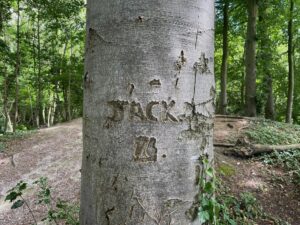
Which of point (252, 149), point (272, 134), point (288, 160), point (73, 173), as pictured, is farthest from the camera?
point (272, 134)

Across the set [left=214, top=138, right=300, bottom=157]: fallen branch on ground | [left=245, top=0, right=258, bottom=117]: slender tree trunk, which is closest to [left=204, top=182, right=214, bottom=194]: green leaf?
[left=214, top=138, right=300, bottom=157]: fallen branch on ground

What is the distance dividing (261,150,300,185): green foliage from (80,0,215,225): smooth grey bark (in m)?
4.08

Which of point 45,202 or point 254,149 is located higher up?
point 45,202

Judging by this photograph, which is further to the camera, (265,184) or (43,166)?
(43,166)

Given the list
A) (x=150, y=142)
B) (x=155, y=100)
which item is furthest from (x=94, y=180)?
(x=155, y=100)

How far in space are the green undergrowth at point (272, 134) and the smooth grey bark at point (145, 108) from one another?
17.0 feet

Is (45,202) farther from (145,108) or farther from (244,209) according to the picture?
(244,209)

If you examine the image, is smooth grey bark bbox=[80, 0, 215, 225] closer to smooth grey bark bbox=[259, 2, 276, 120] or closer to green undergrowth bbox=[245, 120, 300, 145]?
green undergrowth bbox=[245, 120, 300, 145]

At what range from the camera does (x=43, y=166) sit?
21.3 feet

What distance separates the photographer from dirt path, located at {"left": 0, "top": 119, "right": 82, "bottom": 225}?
4.55 meters

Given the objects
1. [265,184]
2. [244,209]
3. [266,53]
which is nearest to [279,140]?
[265,184]

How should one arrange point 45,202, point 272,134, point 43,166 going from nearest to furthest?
1. point 45,202
2. point 272,134
3. point 43,166

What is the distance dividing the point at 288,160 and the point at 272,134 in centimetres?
131

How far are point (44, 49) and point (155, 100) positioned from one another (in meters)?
15.6
